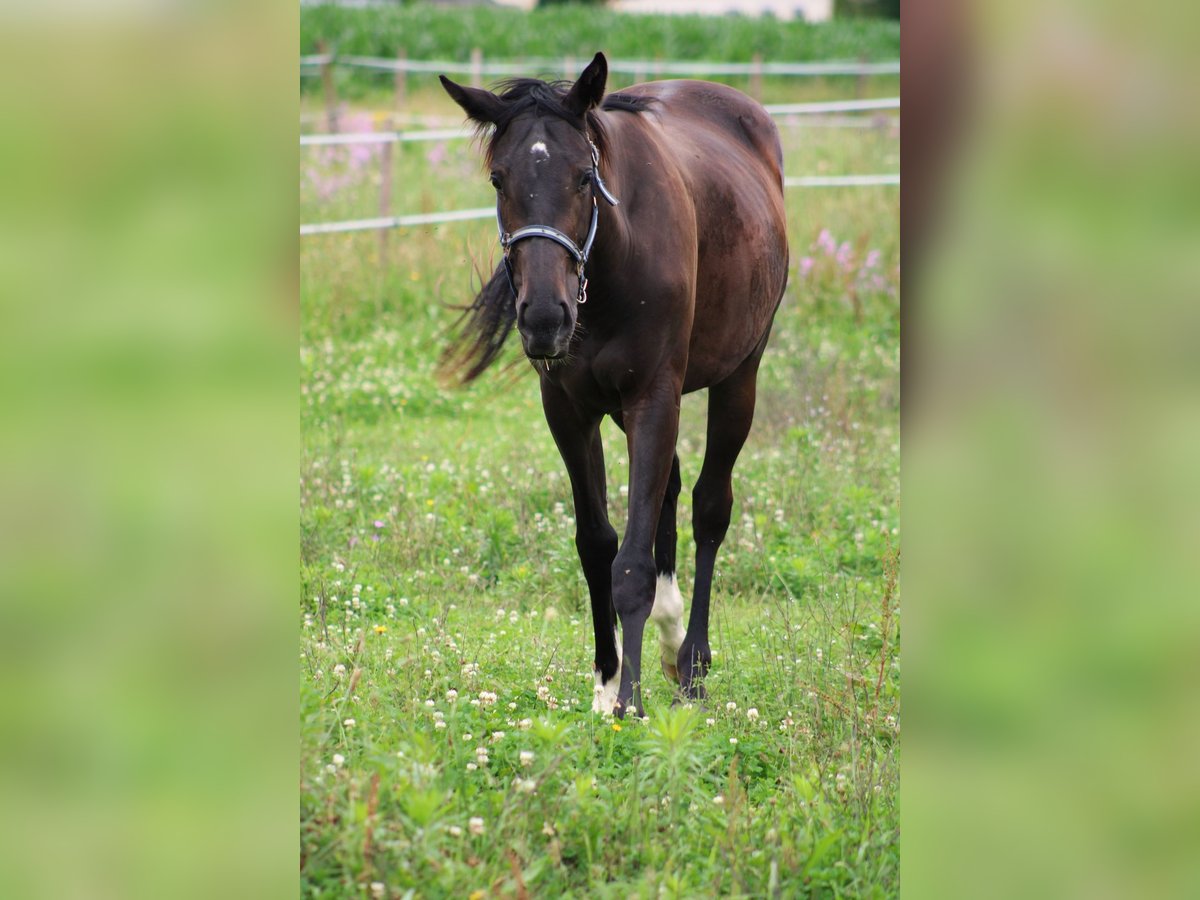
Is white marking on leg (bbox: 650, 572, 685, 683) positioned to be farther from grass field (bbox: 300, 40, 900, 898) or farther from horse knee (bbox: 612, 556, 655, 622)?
horse knee (bbox: 612, 556, 655, 622)

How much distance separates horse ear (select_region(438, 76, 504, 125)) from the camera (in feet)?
11.4

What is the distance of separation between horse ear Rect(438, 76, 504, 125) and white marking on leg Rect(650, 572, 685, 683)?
1.83 meters

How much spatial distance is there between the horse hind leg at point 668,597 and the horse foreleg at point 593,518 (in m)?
0.20

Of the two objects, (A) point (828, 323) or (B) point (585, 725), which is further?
(A) point (828, 323)

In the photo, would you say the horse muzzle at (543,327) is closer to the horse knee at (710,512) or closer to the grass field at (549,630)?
the grass field at (549,630)

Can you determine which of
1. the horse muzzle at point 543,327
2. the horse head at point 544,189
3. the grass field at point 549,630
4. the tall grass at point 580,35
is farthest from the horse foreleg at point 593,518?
the tall grass at point 580,35

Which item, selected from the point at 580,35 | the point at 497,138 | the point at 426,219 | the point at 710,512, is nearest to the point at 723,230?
the point at 710,512

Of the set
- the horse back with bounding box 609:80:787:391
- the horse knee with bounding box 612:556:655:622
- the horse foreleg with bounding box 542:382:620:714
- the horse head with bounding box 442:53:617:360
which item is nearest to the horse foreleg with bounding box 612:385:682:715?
the horse knee with bounding box 612:556:655:622
